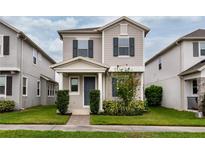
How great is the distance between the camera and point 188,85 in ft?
83.8

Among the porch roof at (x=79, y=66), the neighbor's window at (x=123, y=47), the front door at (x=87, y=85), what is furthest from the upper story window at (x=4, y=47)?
the neighbor's window at (x=123, y=47)

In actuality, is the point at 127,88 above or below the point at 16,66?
below

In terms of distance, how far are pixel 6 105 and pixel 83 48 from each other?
7132 mm

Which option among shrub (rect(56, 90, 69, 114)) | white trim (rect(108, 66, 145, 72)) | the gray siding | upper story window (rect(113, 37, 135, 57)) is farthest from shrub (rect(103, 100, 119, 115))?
upper story window (rect(113, 37, 135, 57))

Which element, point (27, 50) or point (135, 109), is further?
point (27, 50)

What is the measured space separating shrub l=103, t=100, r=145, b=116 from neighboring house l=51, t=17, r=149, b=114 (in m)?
1.22

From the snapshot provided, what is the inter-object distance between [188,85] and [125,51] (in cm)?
642

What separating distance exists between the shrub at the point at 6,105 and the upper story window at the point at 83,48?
5.97 metres

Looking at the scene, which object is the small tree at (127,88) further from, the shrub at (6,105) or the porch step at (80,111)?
the shrub at (6,105)

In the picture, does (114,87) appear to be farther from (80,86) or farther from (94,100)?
(94,100)

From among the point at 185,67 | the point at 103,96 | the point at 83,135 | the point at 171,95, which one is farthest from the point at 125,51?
the point at 83,135

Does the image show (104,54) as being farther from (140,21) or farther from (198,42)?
(198,42)

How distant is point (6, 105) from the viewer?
22438 millimetres

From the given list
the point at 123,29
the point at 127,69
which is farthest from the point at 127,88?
the point at 123,29
